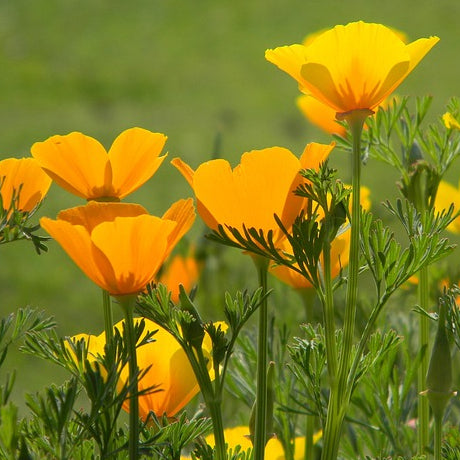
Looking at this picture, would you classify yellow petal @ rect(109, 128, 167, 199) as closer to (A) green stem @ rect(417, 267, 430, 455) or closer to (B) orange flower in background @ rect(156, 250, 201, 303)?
(A) green stem @ rect(417, 267, 430, 455)

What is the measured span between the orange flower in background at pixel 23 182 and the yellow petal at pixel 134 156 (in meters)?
0.04

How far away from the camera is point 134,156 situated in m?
0.46

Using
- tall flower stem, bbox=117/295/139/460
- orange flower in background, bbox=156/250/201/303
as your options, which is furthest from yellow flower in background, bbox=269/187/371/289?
orange flower in background, bbox=156/250/201/303

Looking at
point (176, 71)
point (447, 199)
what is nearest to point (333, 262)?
point (447, 199)

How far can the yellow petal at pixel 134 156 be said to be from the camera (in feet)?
1.50

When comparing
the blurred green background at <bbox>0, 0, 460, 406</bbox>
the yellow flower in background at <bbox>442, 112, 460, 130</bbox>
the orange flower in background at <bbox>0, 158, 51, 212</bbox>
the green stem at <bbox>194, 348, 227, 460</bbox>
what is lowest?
the green stem at <bbox>194, 348, 227, 460</bbox>

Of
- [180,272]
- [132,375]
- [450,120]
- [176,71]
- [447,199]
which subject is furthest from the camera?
[176,71]

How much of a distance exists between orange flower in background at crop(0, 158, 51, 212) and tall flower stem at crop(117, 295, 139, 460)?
0.26 ft

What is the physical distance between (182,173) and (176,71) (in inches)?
153

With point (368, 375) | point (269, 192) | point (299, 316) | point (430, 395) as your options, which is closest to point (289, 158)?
point (269, 192)

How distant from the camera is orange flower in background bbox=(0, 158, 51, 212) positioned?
447 mm

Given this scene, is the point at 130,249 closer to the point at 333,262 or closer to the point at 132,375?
the point at 132,375

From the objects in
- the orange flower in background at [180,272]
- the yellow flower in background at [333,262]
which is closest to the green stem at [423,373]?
the yellow flower in background at [333,262]

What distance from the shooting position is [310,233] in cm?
41
